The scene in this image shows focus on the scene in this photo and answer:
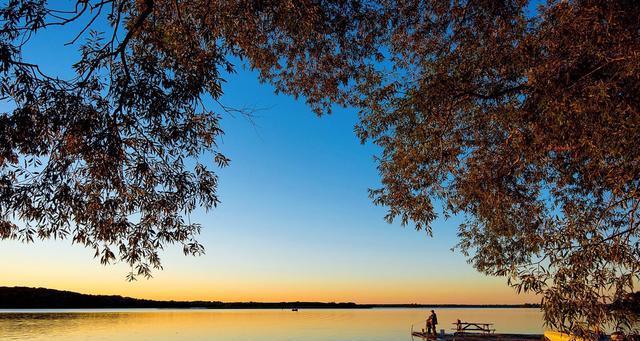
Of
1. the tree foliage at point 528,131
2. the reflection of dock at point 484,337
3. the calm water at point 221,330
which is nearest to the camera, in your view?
the tree foliage at point 528,131

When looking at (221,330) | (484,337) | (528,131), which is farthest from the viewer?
(221,330)

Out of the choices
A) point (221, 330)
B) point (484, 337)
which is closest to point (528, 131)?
point (484, 337)

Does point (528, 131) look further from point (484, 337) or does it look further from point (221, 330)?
point (221, 330)

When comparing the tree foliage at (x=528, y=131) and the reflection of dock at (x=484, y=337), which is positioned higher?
the tree foliage at (x=528, y=131)

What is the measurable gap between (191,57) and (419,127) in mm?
6016

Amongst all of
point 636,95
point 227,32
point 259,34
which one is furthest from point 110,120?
point 636,95

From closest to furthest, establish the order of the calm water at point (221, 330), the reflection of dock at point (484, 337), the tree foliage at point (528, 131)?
1. the tree foliage at point (528, 131)
2. the reflection of dock at point (484, 337)
3. the calm water at point (221, 330)

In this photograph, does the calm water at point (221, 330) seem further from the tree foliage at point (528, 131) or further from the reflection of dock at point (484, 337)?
the tree foliage at point (528, 131)

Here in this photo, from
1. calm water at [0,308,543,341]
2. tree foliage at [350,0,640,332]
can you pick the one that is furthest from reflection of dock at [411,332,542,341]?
calm water at [0,308,543,341]

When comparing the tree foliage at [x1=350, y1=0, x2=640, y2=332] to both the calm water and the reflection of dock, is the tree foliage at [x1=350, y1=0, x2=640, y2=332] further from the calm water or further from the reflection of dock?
the calm water

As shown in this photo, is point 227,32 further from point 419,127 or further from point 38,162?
point 419,127

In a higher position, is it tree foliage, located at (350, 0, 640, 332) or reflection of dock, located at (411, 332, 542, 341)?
tree foliage, located at (350, 0, 640, 332)

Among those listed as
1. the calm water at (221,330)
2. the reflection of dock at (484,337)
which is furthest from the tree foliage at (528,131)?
the calm water at (221,330)

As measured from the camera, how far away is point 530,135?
33.1 feet
